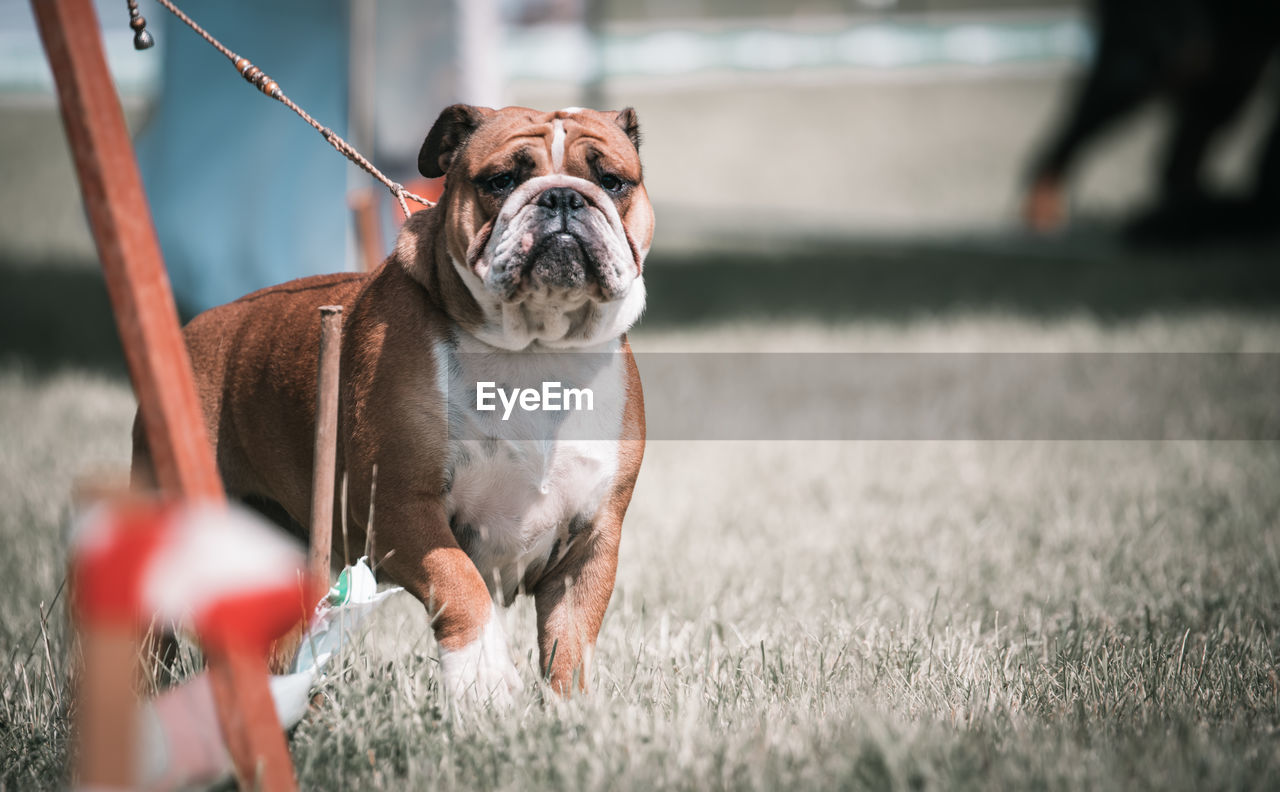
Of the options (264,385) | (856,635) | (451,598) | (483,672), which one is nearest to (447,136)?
(264,385)

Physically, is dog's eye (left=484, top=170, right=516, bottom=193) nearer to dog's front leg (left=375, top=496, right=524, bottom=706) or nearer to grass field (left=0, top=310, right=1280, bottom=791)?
dog's front leg (left=375, top=496, right=524, bottom=706)

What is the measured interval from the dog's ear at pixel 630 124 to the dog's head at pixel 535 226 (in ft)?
0.08

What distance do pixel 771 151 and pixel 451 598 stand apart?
18.6 meters

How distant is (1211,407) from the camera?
20.1 feet

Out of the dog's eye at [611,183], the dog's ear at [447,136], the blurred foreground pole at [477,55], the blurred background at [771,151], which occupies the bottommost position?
the blurred background at [771,151]

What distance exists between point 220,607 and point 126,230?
0.62 metres

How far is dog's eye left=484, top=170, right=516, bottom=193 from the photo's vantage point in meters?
2.51

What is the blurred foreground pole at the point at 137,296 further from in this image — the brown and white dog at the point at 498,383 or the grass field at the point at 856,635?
the brown and white dog at the point at 498,383

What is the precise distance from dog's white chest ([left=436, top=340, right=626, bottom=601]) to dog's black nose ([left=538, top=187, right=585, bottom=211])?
354 mm

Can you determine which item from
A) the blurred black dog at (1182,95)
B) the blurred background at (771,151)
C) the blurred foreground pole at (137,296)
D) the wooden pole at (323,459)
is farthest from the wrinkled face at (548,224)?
the blurred black dog at (1182,95)

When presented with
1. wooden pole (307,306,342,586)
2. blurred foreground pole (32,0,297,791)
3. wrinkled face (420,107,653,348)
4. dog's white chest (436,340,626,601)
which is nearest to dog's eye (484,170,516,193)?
wrinkled face (420,107,653,348)

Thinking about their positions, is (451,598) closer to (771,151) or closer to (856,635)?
(856,635)

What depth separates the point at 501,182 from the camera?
99.0 inches

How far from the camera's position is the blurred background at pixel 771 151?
6223mm
